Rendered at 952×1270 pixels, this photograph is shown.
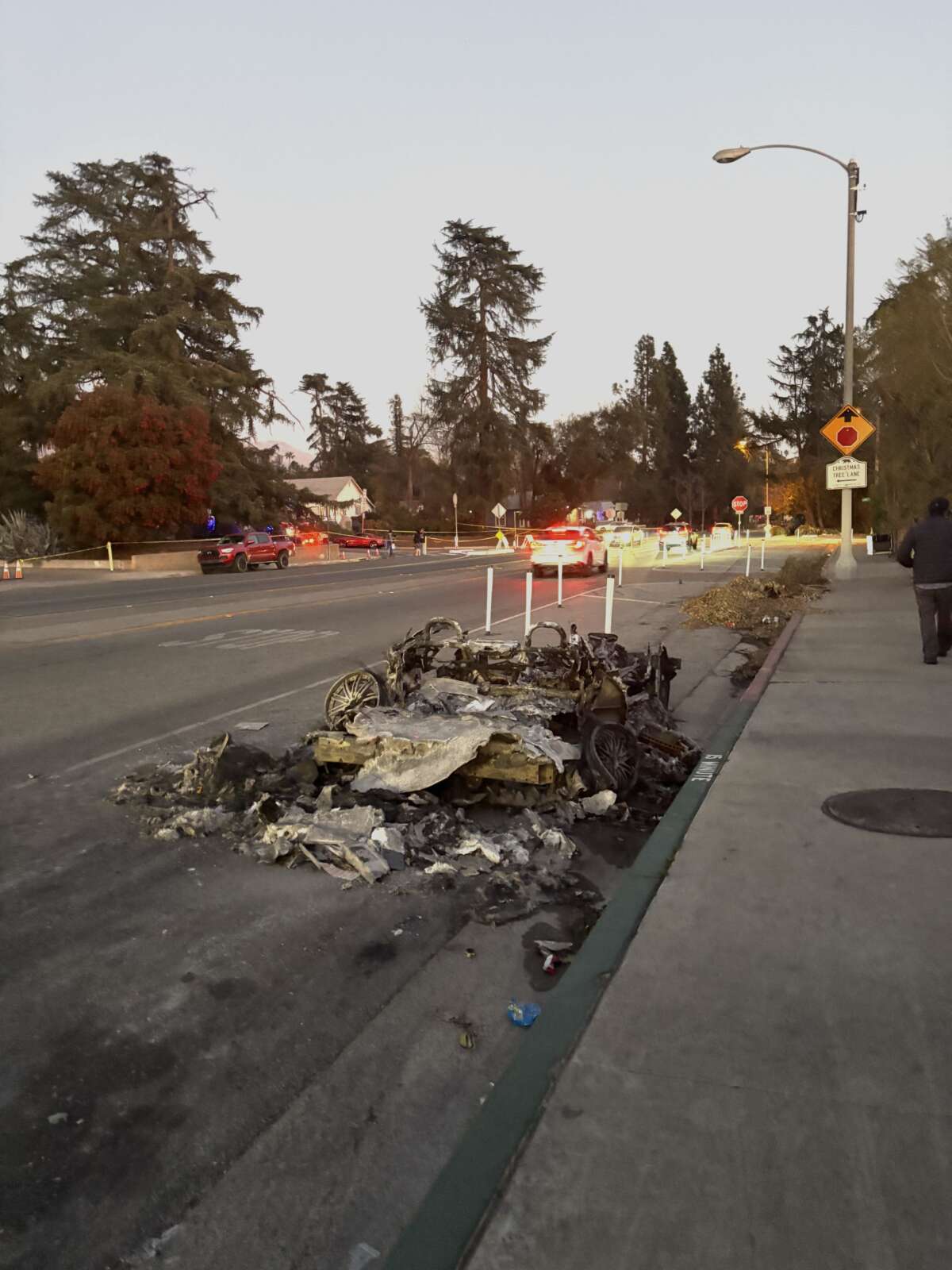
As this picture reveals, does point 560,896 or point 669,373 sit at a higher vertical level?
point 669,373

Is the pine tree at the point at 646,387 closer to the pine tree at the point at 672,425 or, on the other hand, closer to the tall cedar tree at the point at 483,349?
the pine tree at the point at 672,425

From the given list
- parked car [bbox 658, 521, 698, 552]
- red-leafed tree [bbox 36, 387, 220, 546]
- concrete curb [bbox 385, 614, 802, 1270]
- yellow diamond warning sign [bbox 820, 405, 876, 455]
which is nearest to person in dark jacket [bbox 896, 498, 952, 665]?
concrete curb [bbox 385, 614, 802, 1270]

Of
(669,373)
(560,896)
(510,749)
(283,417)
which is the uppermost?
(669,373)

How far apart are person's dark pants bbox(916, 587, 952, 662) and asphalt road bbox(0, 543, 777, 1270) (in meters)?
6.39

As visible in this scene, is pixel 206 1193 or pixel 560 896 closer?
pixel 206 1193

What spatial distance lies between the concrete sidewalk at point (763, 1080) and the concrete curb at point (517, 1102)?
55 millimetres

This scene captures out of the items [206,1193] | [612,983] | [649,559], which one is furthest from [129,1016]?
[649,559]

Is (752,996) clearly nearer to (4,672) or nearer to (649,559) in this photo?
(4,672)

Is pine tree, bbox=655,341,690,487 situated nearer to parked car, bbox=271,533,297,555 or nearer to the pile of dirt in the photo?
parked car, bbox=271,533,297,555

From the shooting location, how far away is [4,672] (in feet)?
37.9

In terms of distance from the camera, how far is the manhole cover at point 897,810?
5.19 meters

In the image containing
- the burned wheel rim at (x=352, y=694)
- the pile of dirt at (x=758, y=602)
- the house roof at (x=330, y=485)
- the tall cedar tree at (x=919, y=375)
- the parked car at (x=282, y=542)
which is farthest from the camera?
the house roof at (x=330, y=485)

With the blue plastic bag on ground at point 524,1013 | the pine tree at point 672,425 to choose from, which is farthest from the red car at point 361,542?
the pine tree at point 672,425

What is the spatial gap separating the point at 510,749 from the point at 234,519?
4852 centimetres
